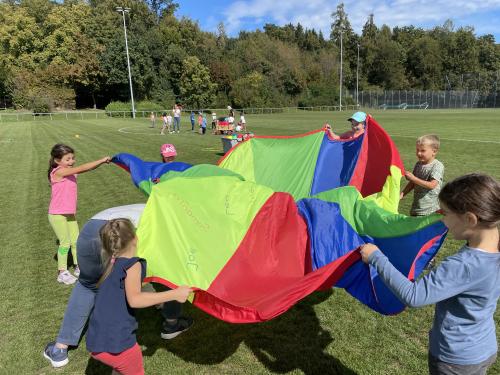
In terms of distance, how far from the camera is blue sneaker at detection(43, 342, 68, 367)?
3768mm

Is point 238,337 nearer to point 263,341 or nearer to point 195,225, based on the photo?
point 263,341

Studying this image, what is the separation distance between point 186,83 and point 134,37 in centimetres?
1015

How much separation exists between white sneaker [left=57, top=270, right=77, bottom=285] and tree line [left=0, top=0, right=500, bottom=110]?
5221 centimetres

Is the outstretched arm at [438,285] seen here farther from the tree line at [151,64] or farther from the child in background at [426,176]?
the tree line at [151,64]

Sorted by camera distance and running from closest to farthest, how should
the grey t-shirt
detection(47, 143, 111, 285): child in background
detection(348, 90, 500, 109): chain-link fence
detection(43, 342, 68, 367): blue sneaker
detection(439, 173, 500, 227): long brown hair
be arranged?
detection(439, 173, 500, 227): long brown hair, detection(43, 342, 68, 367): blue sneaker, the grey t-shirt, detection(47, 143, 111, 285): child in background, detection(348, 90, 500, 109): chain-link fence

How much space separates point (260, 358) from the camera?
3.83m

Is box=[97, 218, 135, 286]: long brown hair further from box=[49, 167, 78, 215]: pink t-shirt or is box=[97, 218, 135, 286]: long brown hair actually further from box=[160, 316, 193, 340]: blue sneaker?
box=[49, 167, 78, 215]: pink t-shirt

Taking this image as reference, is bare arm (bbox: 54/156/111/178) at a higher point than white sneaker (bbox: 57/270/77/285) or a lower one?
higher

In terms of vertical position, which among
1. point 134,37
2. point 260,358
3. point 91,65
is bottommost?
point 260,358

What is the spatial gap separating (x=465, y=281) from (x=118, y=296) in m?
2.13

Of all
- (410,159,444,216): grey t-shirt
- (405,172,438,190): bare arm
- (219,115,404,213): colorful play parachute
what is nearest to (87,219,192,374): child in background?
(405,172,438,190): bare arm

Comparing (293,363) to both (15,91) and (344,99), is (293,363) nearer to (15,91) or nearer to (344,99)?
(15,91)

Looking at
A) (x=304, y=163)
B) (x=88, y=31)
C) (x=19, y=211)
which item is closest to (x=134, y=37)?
(x=88, y=31)

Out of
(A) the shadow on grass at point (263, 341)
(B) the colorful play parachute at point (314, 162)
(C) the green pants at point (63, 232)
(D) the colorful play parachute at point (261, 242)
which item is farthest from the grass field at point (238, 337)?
(B) the colorful play parachute at point (314, 162)
